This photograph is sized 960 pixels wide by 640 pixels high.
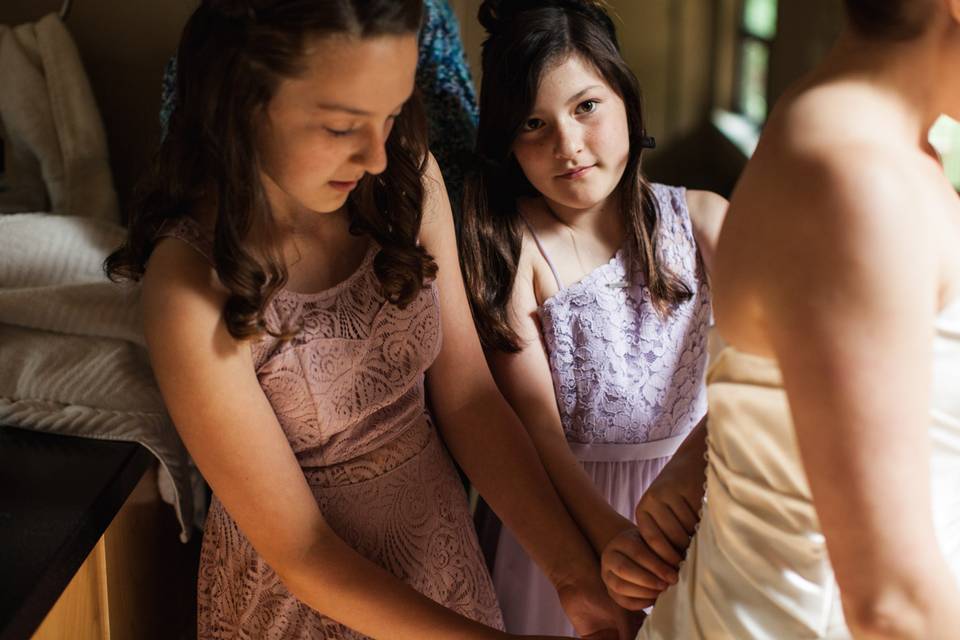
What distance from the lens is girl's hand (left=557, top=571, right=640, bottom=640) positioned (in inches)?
45.6

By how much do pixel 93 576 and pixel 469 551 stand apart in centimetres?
48

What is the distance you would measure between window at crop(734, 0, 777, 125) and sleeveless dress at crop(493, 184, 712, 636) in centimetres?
229

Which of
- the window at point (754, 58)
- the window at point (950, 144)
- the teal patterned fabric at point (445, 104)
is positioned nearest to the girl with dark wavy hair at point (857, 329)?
the teal patterned fabric at point (445, 104)

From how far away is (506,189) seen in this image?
1547 mm

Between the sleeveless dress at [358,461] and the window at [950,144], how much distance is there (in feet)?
3.25

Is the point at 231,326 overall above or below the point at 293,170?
below

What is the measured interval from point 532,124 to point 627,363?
36cm

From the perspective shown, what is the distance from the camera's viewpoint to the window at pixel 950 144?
1.79m

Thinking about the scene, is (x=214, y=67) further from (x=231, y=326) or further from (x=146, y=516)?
(x=146, y=516)

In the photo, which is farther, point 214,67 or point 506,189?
point 506,189

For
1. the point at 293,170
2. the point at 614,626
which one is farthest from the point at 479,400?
A: the point at 293,170

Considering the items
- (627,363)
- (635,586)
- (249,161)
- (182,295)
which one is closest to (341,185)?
(249,161)

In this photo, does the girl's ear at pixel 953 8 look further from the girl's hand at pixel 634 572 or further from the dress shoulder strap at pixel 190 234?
the dress shoulder strap at pixel 190 234

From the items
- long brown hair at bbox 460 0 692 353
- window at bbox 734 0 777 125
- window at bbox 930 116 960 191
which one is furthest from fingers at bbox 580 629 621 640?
window at bbox 734 0 777 125
